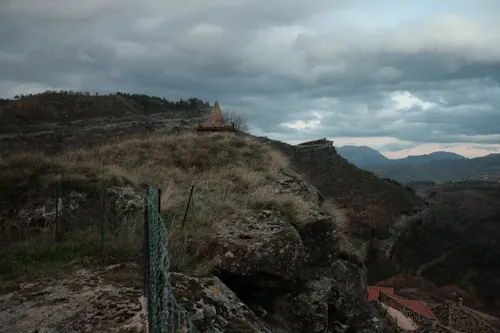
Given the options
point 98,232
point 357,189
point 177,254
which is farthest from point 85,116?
point 177,254

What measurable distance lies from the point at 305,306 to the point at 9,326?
444cm

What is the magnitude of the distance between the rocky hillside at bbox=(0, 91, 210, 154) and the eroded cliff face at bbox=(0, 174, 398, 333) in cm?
4288

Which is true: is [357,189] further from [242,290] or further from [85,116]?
[242,290]

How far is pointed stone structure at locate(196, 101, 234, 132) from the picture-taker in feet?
63.8

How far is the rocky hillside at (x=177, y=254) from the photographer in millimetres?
4465

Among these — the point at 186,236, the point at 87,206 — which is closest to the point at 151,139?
the point at 87,206

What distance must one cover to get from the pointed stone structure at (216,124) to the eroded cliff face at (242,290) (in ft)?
27.6

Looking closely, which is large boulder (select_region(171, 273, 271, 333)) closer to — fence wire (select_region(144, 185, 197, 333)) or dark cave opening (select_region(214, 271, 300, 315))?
fence wire (select_region(144, 185, 197, 333))

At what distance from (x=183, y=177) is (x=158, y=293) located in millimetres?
6723

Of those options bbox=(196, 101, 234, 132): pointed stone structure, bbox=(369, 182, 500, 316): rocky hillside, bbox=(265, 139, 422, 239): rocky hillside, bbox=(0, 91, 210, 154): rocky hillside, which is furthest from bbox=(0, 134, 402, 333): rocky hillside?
bbox=(265, 139, 422, 239): rocky hillside

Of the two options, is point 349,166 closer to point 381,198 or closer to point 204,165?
point 381,198

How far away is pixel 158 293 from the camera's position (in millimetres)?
3822

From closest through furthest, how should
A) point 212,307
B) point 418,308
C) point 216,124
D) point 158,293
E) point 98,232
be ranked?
1. point 158,293
2. point 212,307
3. point 98,232
4. point 216,124
5. point 418,308

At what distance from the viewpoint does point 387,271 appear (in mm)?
64250
